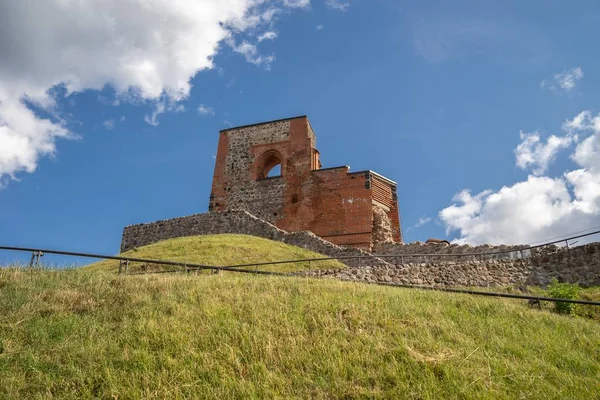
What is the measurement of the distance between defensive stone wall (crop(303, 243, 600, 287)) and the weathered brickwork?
6.64 m

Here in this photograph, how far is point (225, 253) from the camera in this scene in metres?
17.1

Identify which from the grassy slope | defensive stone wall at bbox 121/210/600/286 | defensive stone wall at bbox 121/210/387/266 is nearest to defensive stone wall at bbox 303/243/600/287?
defensive stone wall at bbox 121/210/600/286

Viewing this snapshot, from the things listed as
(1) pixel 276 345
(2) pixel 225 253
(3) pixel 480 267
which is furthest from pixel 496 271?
A: (1) pixel 276 345

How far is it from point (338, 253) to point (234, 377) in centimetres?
1355

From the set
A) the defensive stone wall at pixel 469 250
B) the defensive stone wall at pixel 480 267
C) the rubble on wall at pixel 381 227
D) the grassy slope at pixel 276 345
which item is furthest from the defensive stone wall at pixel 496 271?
the rubble on wall at pixel 381 227

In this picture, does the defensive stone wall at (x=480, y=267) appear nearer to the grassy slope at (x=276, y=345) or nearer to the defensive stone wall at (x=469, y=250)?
the defensive stone wall at (x=469, y=250)

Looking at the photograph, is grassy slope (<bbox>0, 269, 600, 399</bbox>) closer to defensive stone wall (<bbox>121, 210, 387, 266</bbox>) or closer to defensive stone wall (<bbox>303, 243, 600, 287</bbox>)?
defensive stone wall (<bbox>303, 243, 600, 287</bbox>)

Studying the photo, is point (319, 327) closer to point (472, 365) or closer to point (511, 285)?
point (472, 365)

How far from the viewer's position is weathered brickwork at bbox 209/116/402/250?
2319 cm

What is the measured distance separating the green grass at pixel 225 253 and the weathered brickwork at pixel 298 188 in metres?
4.35

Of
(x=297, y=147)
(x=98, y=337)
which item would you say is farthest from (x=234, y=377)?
(x=297, y=147)

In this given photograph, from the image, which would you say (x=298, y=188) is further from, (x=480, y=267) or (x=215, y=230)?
(x=480, y=267)

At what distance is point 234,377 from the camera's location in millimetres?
5754

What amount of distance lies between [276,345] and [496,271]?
1228cm
